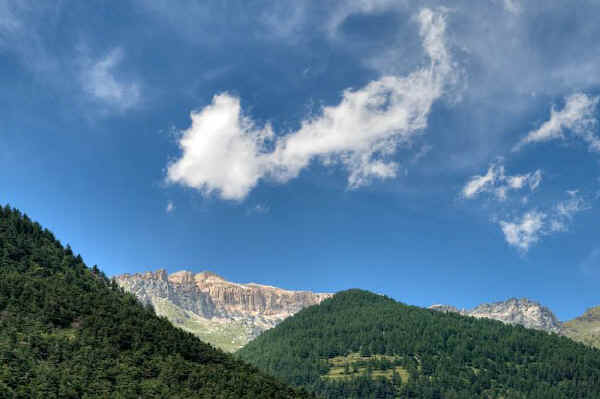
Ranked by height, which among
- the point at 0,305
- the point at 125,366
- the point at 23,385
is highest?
the point at 0,305

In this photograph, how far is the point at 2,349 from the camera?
167 metres

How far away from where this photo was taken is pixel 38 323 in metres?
192

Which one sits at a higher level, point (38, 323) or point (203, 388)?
point (38, 323)

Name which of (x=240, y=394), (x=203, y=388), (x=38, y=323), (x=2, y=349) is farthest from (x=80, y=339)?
(x=240, y=394)

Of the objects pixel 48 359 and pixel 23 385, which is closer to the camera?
pixel 23 385

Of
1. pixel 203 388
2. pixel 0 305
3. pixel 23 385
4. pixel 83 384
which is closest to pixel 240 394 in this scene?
pixel 203 388

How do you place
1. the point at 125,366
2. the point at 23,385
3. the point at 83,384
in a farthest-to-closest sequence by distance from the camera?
the point at 125,366
the point at 83,384
the point at 23,385

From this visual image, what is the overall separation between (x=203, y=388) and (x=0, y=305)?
75.0 metres

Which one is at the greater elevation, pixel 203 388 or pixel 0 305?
pixel 0 305

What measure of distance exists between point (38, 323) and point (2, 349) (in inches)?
1013

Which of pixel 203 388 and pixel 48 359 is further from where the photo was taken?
pixel 203 388

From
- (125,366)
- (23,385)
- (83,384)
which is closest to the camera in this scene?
(23,385)

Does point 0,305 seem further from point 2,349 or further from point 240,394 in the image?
point 240,394

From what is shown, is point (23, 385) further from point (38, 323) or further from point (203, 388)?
point (203, 388)
